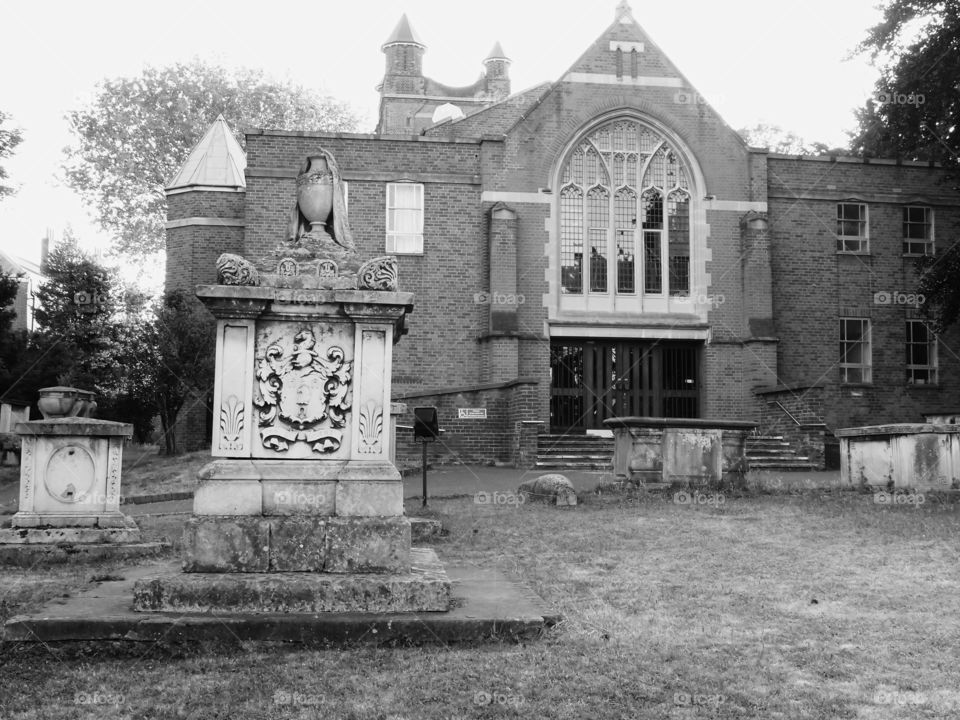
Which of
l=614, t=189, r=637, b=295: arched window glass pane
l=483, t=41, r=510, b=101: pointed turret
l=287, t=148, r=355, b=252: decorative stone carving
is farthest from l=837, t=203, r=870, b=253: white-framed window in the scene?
l=483, t=41, r=510, b=101: pointed turret

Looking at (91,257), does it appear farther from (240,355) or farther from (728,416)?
(240,355)

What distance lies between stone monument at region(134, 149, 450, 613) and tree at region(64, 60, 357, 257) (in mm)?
35625

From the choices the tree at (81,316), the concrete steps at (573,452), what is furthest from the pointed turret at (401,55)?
the concrete steps at (573,452)

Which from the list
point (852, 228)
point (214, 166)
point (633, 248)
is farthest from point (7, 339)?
point (852, 228)

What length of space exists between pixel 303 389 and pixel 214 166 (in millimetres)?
22765

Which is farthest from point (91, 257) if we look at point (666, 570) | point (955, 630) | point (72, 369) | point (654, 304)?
point (955, 630)

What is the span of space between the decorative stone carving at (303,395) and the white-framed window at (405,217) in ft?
58.5

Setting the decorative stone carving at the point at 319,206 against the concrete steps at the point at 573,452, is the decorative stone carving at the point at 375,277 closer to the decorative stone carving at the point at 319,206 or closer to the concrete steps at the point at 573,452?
the decorative stone carving at the point at 319,206

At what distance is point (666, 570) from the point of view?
7973mm

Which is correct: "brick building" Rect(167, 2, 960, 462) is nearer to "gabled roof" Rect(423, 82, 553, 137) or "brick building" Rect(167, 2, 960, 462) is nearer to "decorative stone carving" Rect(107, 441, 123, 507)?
"gabled roof" Rect(423, 82, 553, 137)

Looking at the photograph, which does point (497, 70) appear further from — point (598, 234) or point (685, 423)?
point (685, 423)

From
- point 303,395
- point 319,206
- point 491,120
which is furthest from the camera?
point 491,120

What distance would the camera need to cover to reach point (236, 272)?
620cm

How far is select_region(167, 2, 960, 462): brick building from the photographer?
23.8m
